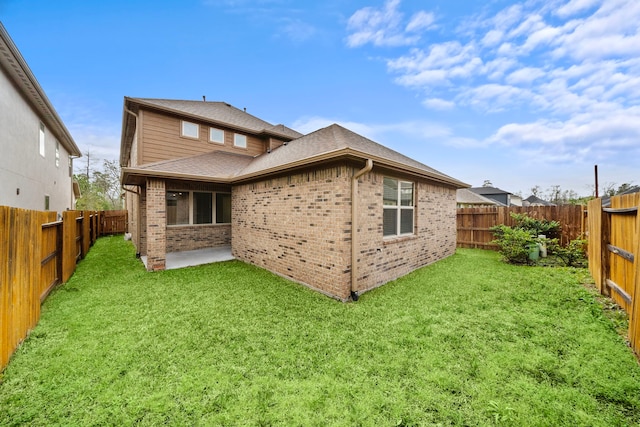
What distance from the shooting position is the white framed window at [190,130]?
33.2ft

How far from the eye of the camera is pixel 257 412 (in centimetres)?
211

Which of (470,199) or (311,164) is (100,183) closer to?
(311,164)

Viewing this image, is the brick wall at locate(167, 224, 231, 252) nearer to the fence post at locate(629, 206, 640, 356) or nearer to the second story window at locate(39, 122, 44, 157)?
the second story window at locate(39, 122, 44, 157)

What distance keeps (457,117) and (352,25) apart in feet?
29.2

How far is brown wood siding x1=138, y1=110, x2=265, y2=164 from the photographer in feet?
30.3

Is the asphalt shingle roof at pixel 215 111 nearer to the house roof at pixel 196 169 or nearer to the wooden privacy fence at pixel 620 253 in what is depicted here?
the house roof at pixel 196 169

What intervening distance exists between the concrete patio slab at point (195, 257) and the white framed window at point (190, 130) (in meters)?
5.00

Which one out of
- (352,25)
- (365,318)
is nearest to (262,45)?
(352,25)

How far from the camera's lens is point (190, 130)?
1030cm

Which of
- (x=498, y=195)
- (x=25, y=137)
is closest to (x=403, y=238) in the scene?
(x=25, y=137)

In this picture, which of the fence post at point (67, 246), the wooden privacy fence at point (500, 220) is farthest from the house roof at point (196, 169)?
the wooden privacy fence at point (500, 220)

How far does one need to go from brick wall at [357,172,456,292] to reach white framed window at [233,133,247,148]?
8.59 m

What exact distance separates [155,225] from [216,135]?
5.79 metres

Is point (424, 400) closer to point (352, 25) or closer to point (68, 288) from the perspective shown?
point (68, 288)
